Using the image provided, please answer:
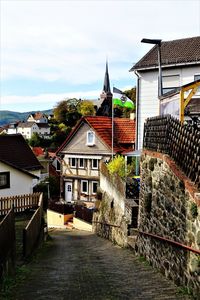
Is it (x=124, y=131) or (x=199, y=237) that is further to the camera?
(x=124, y=131)

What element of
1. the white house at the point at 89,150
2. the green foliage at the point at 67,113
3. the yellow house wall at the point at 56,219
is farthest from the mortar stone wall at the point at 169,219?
the green foliage at the point at 67,113

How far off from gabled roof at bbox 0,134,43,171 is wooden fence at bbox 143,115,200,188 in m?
19.0

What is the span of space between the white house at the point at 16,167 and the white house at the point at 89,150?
25.2 feet

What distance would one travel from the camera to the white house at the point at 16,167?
2341 centimetres

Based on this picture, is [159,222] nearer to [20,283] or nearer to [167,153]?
[167,153]

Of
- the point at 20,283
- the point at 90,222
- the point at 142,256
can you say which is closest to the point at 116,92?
the point at 90,222

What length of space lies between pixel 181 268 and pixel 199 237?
1.38 metres

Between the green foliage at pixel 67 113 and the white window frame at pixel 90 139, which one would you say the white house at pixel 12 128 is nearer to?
the green foliage at pixel 67 113

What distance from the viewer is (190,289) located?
7.03 meters

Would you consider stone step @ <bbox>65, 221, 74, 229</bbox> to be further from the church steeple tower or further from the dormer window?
the church steeple tower

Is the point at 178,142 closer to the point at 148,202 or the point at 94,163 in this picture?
the point at 148,202

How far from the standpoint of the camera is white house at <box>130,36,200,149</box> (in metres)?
22.1

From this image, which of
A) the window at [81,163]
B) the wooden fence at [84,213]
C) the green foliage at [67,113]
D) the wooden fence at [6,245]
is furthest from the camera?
the green foliage at [67,113]

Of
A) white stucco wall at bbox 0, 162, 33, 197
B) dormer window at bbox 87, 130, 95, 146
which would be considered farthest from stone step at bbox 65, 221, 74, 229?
dormer window at bbox 87, 130, 95, 146
